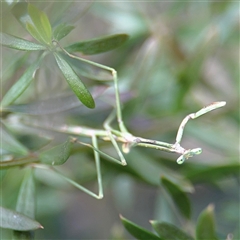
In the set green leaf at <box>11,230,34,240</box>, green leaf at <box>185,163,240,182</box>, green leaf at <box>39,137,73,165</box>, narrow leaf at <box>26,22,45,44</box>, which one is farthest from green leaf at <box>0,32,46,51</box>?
green leaf at <box>185,163,240,182</box>

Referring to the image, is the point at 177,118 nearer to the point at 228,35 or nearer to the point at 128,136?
the point at 228,35

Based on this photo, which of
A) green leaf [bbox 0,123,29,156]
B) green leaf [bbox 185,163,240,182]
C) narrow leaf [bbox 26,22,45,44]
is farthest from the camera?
green leaf [bbox 185,163,240,182]

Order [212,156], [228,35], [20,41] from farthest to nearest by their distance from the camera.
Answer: [212,156]
[228,35]
[20,41]

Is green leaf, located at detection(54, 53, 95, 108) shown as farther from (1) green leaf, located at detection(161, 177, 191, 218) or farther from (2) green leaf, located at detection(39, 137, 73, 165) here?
(1) green leaf, located at detection(161, 177, 191, 218)

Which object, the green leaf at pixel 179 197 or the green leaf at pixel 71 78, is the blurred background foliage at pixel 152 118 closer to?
the green leaf at pixel 179 197

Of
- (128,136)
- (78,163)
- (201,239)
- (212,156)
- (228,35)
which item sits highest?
(228,35)

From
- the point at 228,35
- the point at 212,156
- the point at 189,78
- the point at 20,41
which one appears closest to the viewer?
the point at 20,41

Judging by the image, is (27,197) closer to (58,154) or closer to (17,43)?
(58,154)

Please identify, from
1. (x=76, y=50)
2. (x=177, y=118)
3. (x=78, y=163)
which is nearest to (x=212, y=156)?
(x=177, y=118)
